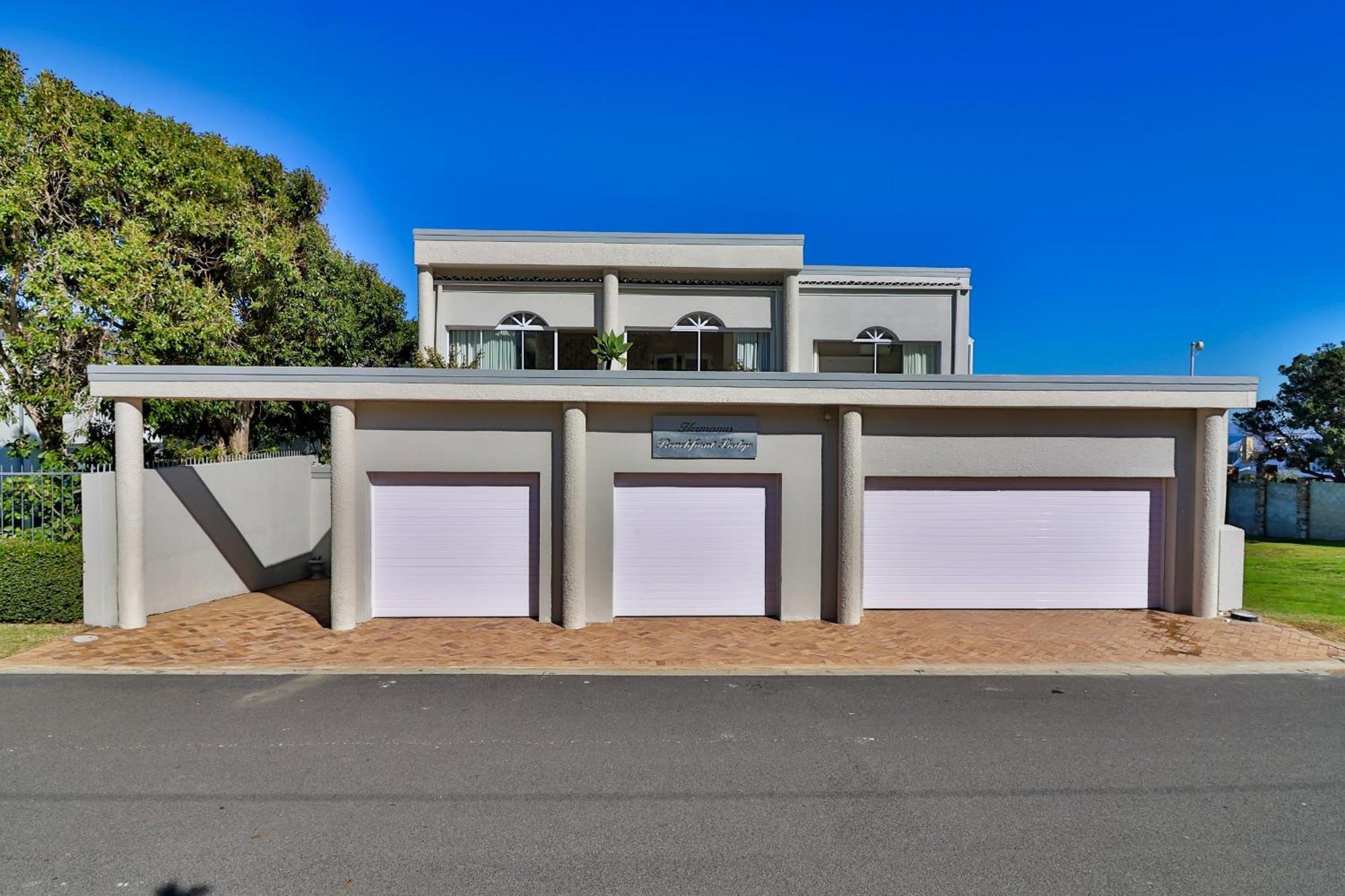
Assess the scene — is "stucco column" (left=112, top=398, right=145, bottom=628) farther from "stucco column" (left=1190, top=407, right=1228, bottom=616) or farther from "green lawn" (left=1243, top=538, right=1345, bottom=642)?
"green lawn" (left=1243, top=538, right=1345, bottom=642)

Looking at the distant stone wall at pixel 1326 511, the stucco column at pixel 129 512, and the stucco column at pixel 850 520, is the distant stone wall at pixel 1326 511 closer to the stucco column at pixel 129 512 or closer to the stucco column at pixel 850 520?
the stucco column at pixel 850 520

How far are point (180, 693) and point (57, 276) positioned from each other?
1033 cm

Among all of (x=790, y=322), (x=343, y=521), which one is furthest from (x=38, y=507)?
(x=790, y=322)

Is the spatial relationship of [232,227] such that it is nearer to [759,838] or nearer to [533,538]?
[533,538]

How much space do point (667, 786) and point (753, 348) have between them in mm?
11880

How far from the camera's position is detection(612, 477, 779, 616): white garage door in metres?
9.65

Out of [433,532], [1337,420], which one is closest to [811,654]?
[433,532]

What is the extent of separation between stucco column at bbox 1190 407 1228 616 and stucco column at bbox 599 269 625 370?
1081 cm

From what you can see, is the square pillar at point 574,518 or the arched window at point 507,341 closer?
the square pillar at point 574,518

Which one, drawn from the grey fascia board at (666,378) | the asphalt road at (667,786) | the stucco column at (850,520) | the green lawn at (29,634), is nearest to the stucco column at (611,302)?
the grey fascia board at (666,378)

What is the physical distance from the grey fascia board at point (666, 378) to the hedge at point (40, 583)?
2.74m

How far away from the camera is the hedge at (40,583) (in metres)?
8.95

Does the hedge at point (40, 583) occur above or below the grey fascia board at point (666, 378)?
below

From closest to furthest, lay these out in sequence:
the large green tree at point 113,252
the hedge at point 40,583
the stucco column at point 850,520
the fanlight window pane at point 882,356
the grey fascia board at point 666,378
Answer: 1. the grey fascia board at point 666,378
2. the hedge at point 40,583
3. the stucco column at point 850,520
4. the large green tree at point 113,252
5. the fanlight window pane at point 882,356
